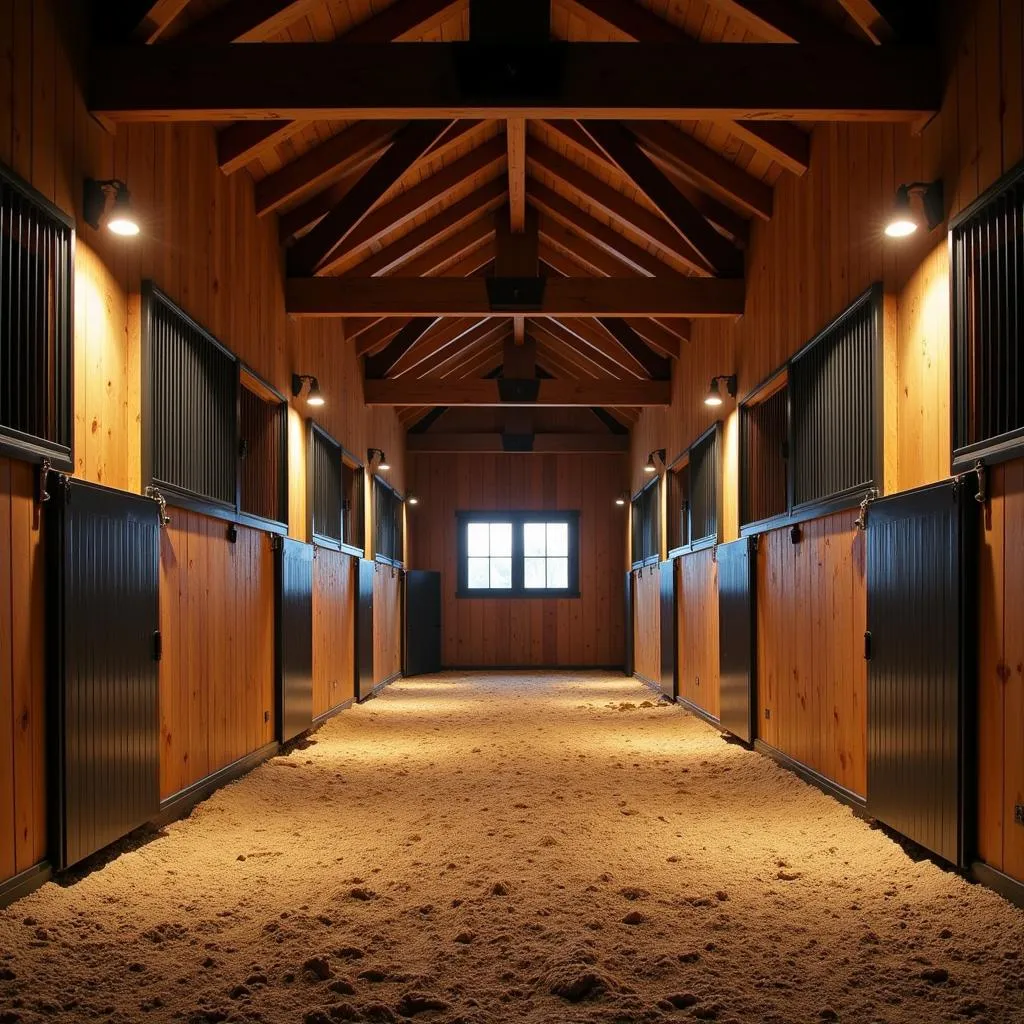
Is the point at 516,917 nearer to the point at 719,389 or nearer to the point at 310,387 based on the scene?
the point at 310,387

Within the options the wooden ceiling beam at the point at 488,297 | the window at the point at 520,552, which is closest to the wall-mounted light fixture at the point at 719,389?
the wooden ceiling beam at the point at 488,297

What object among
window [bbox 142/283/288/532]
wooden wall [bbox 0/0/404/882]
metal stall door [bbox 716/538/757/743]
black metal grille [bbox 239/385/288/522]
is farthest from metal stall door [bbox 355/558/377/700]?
metal stall door [bbox 716/538/757/743]

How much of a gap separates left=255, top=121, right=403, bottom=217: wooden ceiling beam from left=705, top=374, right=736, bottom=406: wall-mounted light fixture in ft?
9.34

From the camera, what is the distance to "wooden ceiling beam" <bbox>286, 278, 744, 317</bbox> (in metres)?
7.27

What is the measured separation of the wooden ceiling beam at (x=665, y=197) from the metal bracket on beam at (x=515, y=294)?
1074mm

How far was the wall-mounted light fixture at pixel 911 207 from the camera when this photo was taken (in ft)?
12.2

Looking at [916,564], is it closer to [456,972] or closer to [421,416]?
[456,972]

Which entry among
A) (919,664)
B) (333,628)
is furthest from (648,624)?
(919,664)

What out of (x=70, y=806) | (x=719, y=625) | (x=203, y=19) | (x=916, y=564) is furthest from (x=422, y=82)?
(x=719, y=625)

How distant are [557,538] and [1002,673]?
12.0 meters

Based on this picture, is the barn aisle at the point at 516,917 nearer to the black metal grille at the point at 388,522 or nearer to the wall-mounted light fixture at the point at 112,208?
the wall-mounted light fixture at the point at 112,208

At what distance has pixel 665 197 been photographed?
6852 millimetres

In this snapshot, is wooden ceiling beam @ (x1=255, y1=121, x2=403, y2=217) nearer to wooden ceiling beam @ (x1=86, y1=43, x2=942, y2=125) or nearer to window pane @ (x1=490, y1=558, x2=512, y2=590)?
wooden ceiling beam @ (x1=86, y1=43, x2=942, y2=125)

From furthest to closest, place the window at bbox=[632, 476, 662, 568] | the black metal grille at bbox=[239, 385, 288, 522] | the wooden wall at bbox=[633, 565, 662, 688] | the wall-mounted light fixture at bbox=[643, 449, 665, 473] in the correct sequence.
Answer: the window at bbox=[632, 476, 662, 568], the wooden wall at bbox=[633, 565, 662, 688], the wall-mounted light fixture at bbox=[643, 449, 665, 473], the black metal grille at bbox=[239, 385, 288, 522]
